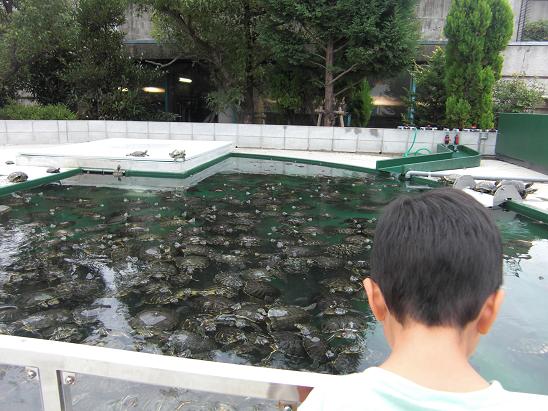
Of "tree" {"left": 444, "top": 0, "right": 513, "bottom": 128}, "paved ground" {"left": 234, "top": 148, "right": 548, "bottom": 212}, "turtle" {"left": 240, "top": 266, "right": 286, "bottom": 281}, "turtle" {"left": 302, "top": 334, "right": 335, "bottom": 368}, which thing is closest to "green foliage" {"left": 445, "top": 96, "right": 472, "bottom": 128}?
"tree" {"left": 444, "top": 0, "right": 513, "bottom": 128}

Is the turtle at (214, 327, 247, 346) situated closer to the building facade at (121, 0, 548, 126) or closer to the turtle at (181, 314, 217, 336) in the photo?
the turtle at (181, 314, 217, 336)

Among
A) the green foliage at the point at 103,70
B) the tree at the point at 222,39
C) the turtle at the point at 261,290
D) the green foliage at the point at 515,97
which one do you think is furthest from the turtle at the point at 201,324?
the green foliage at the point at 103,70

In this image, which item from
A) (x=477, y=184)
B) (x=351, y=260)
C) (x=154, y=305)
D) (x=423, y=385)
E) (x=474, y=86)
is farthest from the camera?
(x=474, y=86)

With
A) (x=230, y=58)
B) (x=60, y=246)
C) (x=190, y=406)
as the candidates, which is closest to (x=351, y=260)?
(x=60, y=246)

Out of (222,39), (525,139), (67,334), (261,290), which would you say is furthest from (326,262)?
(222,39)

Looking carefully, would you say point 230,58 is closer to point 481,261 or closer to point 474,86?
point 474,86

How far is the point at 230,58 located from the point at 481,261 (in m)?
13.4

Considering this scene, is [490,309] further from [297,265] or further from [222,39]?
[222,39]

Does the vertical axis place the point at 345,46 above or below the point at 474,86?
above

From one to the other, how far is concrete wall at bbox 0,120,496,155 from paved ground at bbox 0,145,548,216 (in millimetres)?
381

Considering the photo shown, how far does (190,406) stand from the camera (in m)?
1.41

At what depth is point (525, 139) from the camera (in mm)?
9867

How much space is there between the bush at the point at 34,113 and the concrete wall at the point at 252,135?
0.71 metres

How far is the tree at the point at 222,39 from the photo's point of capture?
40.4 feet
